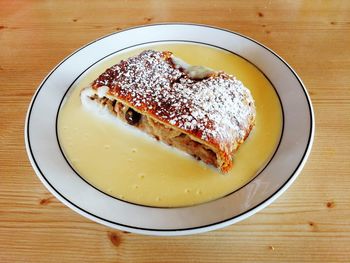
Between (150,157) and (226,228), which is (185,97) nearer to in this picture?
(150,157)

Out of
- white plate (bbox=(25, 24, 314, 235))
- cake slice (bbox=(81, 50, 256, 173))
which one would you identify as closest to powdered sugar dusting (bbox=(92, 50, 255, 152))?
→ cake slice (bbox=(81, 50, 256, 173))

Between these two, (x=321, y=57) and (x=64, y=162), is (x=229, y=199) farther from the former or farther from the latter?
(x=321, y=57)

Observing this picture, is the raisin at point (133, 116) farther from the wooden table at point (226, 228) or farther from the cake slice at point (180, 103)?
the wooden table at point (226, 228)

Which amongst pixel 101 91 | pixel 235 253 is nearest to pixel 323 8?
pixel 101 91

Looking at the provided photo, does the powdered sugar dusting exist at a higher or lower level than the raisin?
higher

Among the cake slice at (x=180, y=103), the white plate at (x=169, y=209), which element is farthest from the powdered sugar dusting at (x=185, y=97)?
the white plate at (x=169, y=209)

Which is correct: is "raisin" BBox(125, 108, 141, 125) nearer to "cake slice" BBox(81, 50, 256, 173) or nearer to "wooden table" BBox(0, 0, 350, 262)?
"cake slice" BBox(81, 50, 256, 173)
